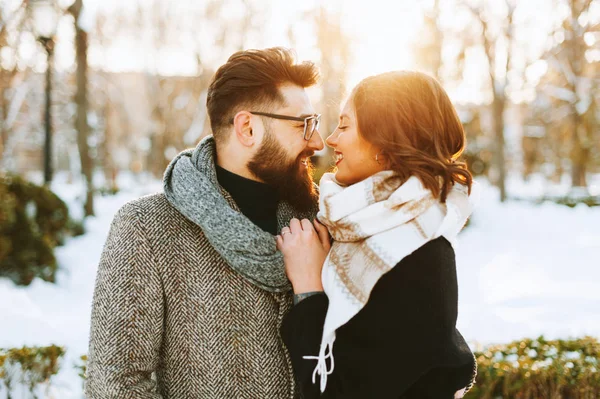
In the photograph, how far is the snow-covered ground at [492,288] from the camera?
20.3ft

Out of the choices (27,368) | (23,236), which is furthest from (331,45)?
(27,368)

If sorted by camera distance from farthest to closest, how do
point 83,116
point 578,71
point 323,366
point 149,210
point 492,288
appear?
point 578,71 < point 83,116 < point 492,288 < point 149,210 < point 323,366

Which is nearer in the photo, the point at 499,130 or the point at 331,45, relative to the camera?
the point at 499,130

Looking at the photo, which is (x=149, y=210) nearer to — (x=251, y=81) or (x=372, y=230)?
(x=251, y=81)

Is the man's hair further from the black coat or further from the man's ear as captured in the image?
the black coat

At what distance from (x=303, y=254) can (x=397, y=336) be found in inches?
17.9

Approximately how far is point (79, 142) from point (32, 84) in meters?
20.0

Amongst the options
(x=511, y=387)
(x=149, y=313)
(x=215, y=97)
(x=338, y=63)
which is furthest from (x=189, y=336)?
(x=338, y=63)

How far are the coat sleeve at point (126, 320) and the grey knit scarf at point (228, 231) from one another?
0.68ft

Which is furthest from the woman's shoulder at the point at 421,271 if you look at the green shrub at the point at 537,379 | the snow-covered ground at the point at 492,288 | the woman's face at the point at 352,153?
the snow-covered ground at the point at 492,288

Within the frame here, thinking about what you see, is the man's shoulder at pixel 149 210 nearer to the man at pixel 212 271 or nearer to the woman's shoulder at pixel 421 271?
the man at pixel 212 271

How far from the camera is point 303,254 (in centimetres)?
204

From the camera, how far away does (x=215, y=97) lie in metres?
2.32

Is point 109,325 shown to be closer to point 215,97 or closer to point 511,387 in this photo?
point 215,97
